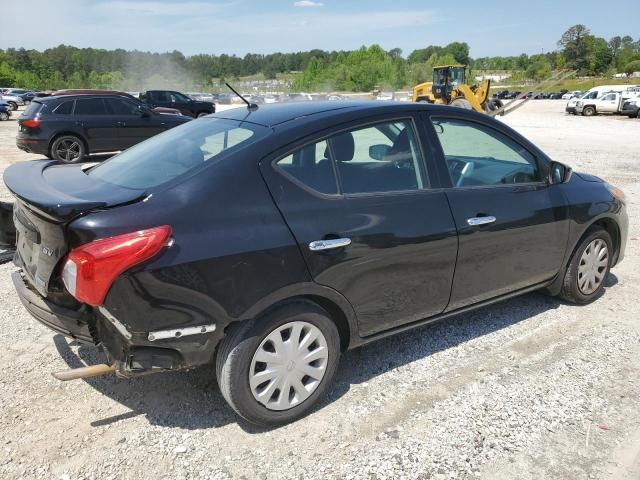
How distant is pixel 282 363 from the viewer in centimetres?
286

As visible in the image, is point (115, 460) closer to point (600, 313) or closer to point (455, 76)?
point (600, 313)

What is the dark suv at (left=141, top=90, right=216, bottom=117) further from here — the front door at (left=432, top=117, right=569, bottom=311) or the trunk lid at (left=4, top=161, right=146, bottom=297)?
the trunk lid at (left=4, top=161, right=146, bottom=297)

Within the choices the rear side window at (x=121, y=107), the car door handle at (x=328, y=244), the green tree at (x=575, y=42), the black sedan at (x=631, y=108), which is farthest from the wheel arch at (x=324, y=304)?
the green tree at (x=575, y=42)

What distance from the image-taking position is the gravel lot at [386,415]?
8.71ft

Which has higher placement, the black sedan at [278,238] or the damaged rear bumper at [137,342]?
the black sedan at [278,238]

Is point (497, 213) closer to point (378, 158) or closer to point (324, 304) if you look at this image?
point (378, 158)

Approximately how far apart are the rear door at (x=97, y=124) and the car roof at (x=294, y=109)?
10992 millimetres

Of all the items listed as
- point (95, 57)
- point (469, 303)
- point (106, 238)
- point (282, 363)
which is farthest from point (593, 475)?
point (95, 57)

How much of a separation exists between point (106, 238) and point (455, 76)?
28.3 meters

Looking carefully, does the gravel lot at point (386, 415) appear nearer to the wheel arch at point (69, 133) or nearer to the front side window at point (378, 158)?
the front side window at point (378, 158)

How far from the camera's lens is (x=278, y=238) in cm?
275

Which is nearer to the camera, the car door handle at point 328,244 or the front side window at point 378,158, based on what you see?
the car door handle at point 328,244

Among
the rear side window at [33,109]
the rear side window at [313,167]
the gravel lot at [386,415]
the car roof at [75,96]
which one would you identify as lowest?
the gravel lot at [386,415]

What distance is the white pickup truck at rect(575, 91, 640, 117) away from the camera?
33125mm
